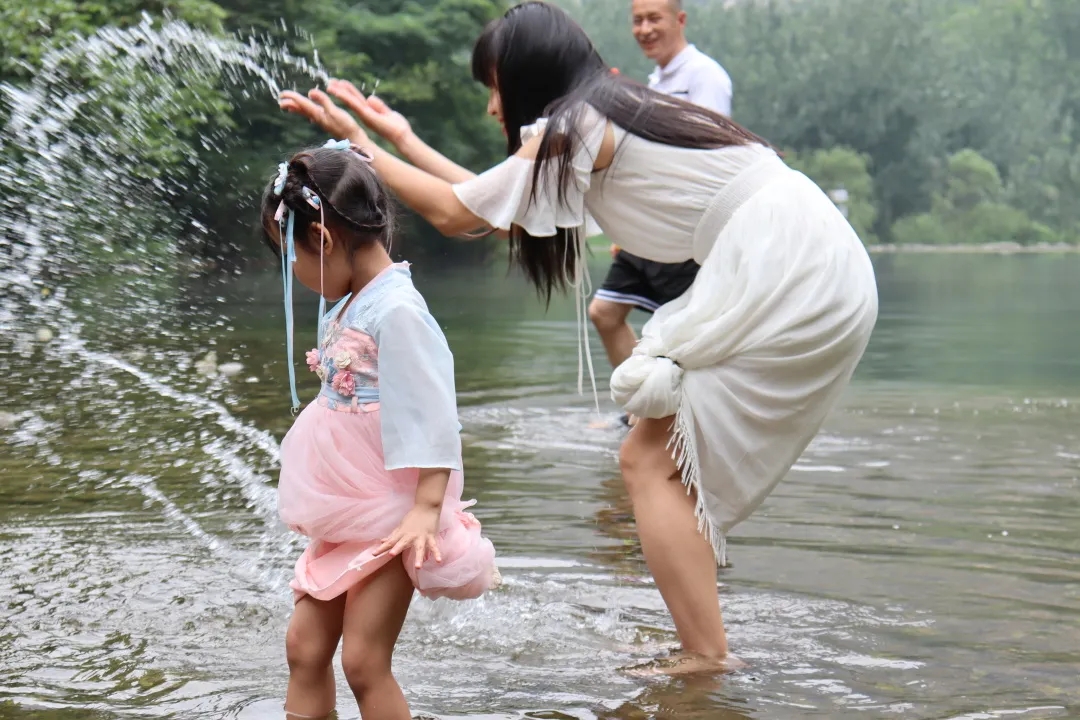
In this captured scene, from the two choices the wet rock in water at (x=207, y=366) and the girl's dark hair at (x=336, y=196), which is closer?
the girl's dark hair at (x=336, y=196)

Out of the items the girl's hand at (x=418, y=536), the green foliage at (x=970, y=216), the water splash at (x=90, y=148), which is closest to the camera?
the girl's hand at (x=418, y=536)

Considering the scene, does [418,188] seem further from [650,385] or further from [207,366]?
[207,366]

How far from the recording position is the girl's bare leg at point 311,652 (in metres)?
3.20

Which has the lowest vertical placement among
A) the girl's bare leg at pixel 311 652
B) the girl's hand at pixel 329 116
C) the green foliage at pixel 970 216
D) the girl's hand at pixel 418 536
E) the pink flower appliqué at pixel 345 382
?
the green foliage at pixel 970 216

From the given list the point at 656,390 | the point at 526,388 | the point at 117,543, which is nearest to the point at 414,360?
the point at 656,390

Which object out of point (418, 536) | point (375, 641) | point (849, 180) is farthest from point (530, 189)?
point (849, 180)

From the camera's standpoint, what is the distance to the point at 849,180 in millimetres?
68812

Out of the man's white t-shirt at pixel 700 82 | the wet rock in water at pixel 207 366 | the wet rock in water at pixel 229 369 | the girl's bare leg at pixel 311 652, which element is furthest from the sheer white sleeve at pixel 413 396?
the wet rock in water at pixel 207 366

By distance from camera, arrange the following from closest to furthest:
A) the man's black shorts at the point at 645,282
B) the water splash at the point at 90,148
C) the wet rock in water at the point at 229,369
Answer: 1. the man's black shorts at the point at 645,282
2. the wet rock in water at the point at 229,369
3. the water splash at the point at 90,148

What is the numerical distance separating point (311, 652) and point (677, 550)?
1028mm

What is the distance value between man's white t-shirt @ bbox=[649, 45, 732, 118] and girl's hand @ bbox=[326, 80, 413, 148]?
3.37 meters

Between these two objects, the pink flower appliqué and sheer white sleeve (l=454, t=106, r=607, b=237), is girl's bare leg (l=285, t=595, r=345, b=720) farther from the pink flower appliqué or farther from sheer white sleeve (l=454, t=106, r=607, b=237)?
sheer white sleeve (l=454, t=106, r=607, b=237)

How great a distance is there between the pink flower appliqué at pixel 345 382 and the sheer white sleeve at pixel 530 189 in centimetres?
69

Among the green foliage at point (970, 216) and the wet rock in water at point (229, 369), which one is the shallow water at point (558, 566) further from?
the green foliage at point (970, 216)
